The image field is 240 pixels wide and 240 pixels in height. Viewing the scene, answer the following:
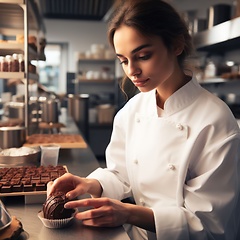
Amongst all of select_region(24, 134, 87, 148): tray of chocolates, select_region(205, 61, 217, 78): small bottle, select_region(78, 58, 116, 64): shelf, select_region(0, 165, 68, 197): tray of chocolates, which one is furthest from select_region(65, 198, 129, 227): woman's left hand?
select_region(78, 58, 116, 64): shelf

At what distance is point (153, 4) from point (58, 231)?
739mm

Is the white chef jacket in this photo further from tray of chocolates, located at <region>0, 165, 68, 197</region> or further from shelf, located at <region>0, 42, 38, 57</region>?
shelf, located at <region>0, 42, 38, 57</region>

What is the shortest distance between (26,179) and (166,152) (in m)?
0.48

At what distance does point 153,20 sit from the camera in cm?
101

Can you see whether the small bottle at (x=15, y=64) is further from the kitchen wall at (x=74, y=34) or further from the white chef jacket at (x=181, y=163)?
the kitchen wall at (x=74, y=34)

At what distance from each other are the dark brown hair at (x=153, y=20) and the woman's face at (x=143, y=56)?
0.02m

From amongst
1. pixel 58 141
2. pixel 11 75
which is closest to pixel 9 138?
pixel 58 141

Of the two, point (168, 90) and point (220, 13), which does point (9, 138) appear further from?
point (220, 13)

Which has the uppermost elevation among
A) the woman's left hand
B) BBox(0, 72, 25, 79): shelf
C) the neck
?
BBox(0, 72, 25, 79): shelf

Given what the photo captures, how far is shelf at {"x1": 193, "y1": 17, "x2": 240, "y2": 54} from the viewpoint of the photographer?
2.48m

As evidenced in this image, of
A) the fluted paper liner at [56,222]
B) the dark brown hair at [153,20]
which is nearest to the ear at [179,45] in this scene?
the dark brown hair at [153,20]

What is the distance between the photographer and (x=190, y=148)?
98 cm

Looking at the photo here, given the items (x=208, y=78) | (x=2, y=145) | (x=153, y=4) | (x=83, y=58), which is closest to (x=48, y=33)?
(x=83, y=58)

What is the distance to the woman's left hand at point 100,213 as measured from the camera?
32.8 inches
